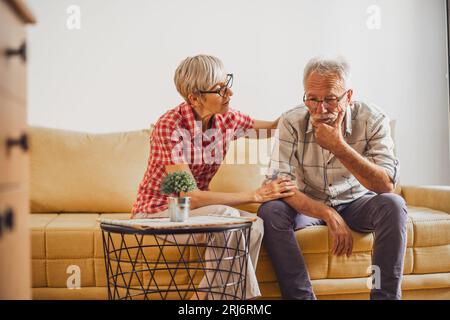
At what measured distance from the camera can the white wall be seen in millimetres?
2672

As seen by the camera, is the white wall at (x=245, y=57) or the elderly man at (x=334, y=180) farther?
the white wall at (x=245, y=57)

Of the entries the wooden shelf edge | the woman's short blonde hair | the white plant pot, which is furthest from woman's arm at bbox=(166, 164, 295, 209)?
the wooden shelf edge

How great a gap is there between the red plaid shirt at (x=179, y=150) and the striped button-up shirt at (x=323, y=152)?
0.75 ft

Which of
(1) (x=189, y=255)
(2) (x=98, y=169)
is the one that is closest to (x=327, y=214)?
(1) (x=189, y=255)

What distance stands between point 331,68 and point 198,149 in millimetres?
536

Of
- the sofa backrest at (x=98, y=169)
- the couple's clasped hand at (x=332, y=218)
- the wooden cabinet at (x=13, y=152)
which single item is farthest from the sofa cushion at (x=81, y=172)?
the wooden cabinet at (x=13, y=152)

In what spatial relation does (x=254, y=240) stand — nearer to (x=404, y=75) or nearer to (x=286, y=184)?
Result: (x=286, y=184)

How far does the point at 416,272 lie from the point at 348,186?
405 millimetres

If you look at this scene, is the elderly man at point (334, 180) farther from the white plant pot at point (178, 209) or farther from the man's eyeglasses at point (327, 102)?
the white plant pot at point (178, 209)

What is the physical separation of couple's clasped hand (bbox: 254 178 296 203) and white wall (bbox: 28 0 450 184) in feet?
3.09

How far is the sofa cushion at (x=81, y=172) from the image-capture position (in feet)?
7.68

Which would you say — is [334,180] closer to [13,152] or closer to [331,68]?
[331,68]
